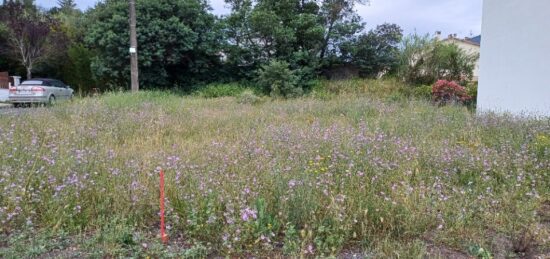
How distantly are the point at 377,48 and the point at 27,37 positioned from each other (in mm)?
19062

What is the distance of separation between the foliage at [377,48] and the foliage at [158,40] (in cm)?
591

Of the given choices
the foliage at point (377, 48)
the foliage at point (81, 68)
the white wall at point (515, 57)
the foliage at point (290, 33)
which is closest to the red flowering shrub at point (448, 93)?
the white wall at point (515, 57)

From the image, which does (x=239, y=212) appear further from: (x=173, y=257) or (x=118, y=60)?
(x=118, y=60)

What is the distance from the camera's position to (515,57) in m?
8.12

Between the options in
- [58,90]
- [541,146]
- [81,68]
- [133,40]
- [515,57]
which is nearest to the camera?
[541,146]

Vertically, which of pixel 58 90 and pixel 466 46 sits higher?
pixel 466 46

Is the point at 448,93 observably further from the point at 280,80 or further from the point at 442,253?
the point at 442,253

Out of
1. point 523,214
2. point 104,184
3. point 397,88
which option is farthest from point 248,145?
point 397,88

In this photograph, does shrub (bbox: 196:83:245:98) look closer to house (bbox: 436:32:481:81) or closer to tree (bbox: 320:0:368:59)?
tree (bbox: 320:0:368:59)

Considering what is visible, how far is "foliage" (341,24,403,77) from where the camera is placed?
14484 millimetres

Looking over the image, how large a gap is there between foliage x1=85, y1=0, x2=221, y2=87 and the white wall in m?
10.1

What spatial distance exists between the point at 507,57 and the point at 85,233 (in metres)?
9.45

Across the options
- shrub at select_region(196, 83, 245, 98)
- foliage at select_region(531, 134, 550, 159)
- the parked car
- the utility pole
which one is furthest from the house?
the parked car

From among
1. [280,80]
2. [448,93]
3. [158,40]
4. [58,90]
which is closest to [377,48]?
[448,93]
